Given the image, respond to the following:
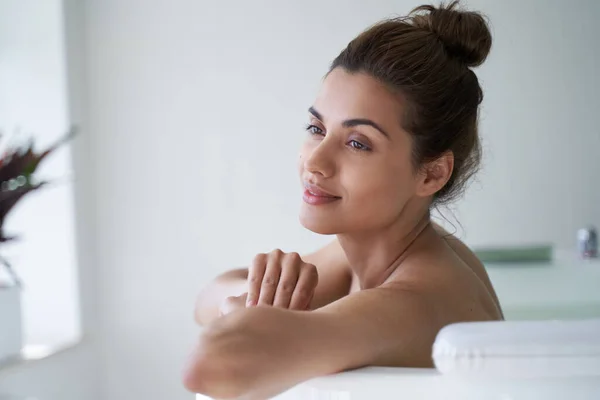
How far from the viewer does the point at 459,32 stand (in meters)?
1.15

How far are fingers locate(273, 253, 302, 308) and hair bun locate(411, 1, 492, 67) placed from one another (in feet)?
1.42

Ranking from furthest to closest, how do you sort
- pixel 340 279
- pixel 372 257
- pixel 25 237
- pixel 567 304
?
pixel 25 237 → pixel 567 304 → pixel 340 279 → pixel 372 257

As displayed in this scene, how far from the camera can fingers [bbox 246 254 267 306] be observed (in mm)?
1039

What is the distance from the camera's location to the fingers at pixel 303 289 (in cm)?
103

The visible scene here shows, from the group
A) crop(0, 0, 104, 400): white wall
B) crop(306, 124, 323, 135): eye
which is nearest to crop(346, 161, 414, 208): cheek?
crop(306, 124, 323, 135): eye

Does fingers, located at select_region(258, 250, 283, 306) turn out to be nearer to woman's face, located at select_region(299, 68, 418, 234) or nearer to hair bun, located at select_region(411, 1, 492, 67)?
woman's face, located at select_region(299, 68, 418, 234)

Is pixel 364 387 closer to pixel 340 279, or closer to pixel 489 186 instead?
pixel 340 279

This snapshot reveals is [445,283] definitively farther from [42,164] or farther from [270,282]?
[42,164]

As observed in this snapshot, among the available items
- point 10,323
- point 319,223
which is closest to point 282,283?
point 319,223

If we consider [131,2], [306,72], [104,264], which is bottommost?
[104,264]

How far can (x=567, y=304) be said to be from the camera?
A: 239 centimetres

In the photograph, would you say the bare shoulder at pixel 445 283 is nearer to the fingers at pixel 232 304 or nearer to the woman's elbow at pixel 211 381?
the fingers at pixel 232 304

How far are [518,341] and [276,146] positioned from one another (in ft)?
7.93

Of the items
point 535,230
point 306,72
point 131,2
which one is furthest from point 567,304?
point 131,2
